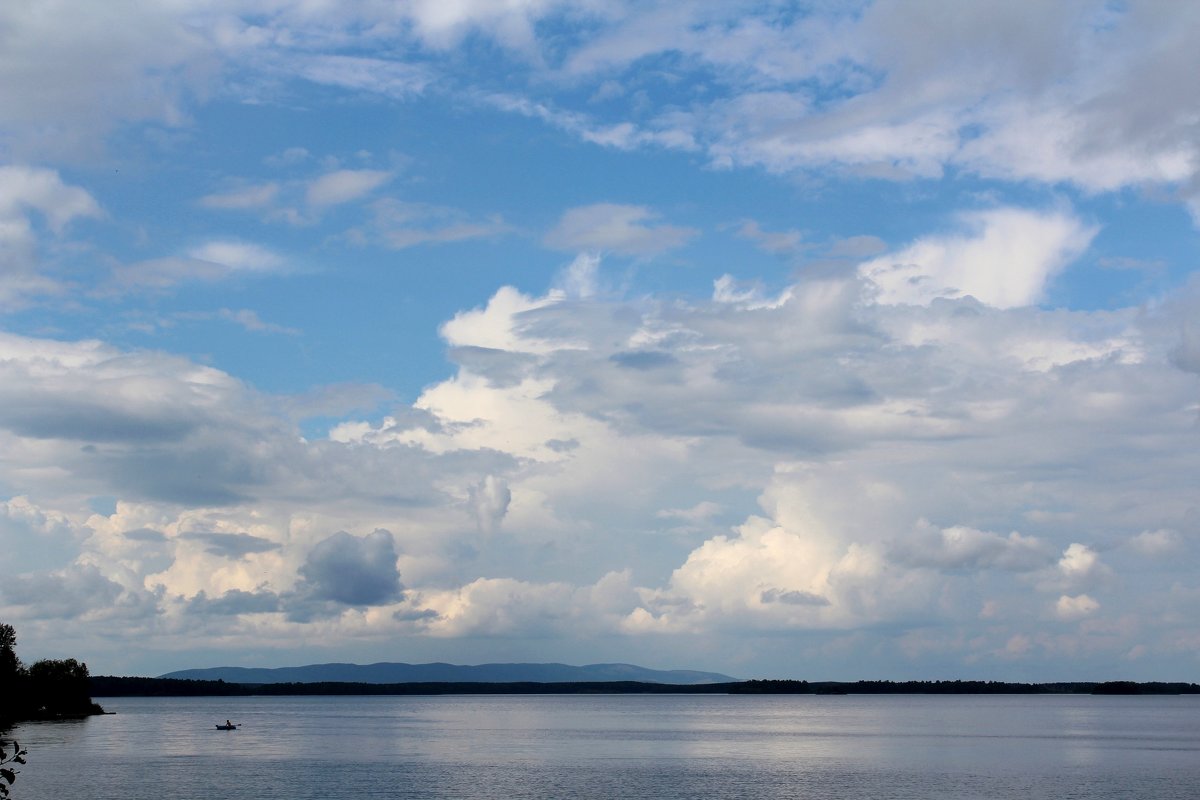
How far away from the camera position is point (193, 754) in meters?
140

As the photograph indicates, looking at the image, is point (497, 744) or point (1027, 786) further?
point (497, 744)

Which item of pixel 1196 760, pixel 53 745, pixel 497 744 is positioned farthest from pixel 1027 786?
pixel 53 745

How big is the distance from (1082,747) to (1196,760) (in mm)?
25476

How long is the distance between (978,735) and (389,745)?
95316 mm

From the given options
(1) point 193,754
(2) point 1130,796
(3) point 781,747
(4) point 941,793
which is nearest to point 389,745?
(1) point 193,754

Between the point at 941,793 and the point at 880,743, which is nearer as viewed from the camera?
the point at 941,793

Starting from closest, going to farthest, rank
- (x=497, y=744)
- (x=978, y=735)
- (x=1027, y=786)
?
(x=1027, y=786), (x=497, y=744), (x=978, y=735)

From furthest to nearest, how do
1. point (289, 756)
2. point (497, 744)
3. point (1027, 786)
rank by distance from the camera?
point (497, 744), point (289, 756), point (1027, 786)

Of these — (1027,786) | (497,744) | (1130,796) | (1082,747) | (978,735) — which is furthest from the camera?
(978,735)

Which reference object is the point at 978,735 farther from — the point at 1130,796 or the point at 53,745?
the point at 53,745

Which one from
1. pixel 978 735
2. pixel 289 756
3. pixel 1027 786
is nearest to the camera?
pixel 1027 786

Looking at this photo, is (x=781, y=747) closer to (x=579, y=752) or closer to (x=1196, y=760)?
(x=579, y=752)

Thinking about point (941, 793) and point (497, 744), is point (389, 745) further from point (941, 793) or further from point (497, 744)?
point (941, 793)

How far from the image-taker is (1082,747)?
5950 inches
